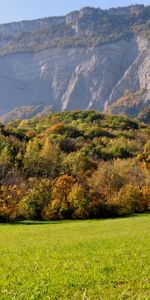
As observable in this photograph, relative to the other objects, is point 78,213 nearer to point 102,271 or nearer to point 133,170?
point 133,170

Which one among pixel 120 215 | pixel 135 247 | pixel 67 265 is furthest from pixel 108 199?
pixel 67 265

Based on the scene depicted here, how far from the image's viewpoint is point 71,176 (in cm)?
8544

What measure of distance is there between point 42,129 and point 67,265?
144 meters

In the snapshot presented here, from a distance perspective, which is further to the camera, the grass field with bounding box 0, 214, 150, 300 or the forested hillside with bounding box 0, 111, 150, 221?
the forested hillside with bounding box 0, 111, 150, 221

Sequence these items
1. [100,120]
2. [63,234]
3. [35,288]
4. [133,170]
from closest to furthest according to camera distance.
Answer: [35,288]
[63,234]
[133,170]
[100,120]

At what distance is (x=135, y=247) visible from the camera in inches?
1089

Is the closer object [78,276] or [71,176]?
[78,276]

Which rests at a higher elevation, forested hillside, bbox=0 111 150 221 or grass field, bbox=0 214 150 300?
forested hillside, bbox=0 111 150 221

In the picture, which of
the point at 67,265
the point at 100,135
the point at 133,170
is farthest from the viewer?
the point at 100,135

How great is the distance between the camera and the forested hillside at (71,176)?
233ft

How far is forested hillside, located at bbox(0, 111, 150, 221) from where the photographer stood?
7112 cm

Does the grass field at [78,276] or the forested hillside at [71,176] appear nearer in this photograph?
the grass field at [78,276]

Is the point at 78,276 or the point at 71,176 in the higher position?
the point at 71,176

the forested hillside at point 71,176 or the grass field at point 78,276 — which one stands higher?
the forested hillside at point 71,176
